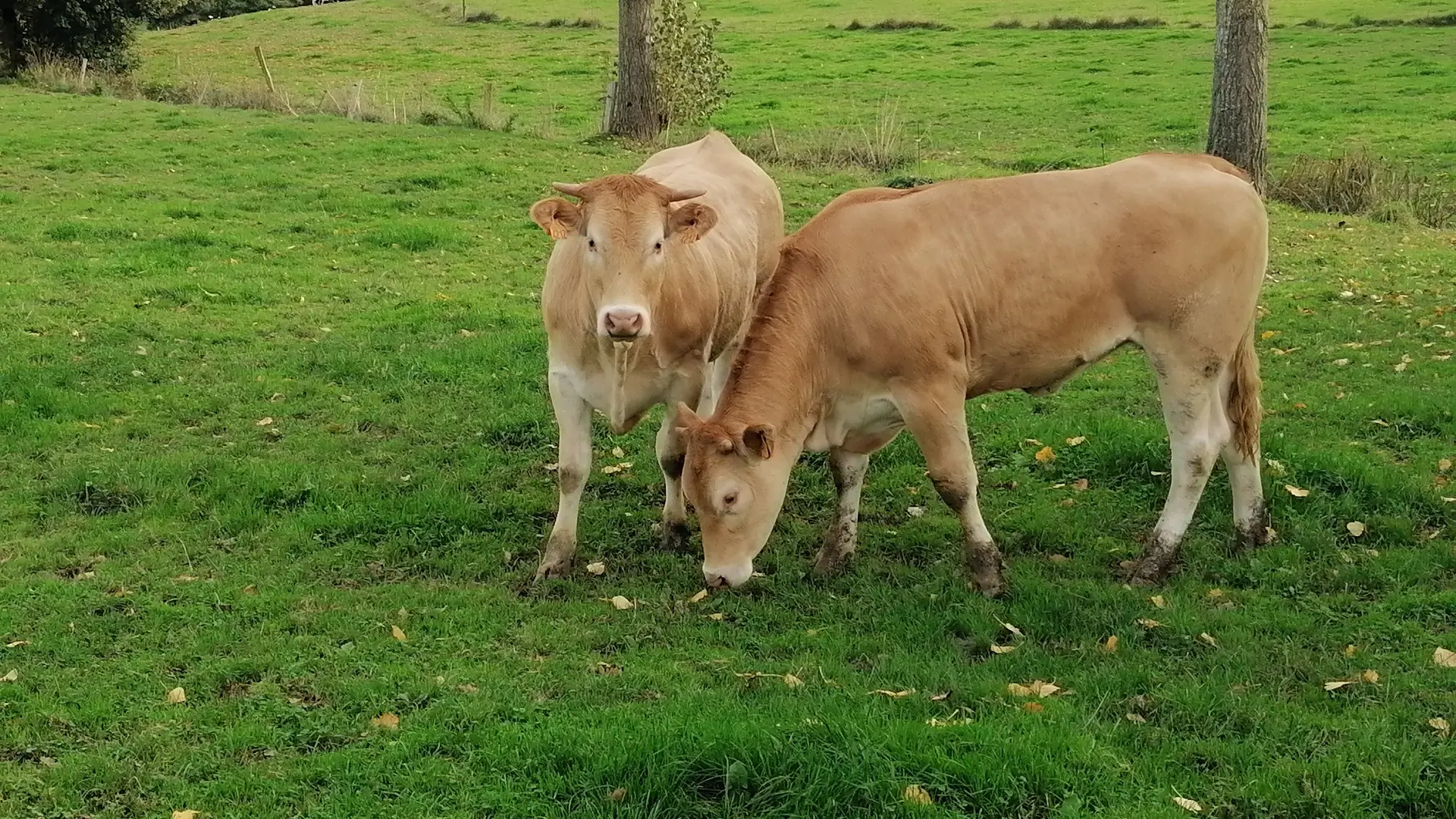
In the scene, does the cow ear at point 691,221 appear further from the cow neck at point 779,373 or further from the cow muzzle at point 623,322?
the cow muzzle at point 623,322

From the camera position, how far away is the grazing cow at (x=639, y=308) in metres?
6.23

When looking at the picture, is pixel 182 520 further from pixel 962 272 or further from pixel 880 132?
pixel 880 132

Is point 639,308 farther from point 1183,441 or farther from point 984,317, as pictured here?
point 1183,441

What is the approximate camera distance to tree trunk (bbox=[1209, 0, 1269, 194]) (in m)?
15.7

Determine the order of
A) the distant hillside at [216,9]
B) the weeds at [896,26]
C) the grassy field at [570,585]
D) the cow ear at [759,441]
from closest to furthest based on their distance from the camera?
the grassy field at [570,585]
the cow ear at [759,441]
the weeds at [896,26]
the distant hillside at [216,9]

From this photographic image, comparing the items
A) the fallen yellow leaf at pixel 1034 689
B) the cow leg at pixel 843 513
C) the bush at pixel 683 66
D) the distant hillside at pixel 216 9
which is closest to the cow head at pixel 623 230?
the cow leg at pixel 843 513

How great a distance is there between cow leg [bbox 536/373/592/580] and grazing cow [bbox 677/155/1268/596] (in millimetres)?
1018

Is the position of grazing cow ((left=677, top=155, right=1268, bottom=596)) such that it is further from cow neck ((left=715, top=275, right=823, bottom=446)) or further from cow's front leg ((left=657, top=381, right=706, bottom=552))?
cow's front leg ((left=657, top=381, right=706, bottom=552))

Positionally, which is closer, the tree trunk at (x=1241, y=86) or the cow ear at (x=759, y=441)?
the cow ear at (x=759, y=441)

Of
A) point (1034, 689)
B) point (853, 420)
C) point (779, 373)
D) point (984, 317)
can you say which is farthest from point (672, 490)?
point (1034, 689)

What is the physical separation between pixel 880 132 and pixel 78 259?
1234 centimetres

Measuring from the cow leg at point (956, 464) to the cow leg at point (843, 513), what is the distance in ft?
1.91

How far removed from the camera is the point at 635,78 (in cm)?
2122

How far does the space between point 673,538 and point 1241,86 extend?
476 inches
